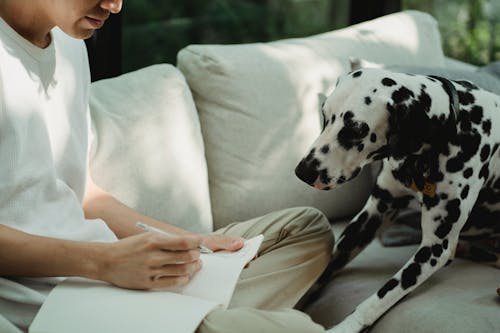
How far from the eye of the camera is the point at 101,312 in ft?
4.32

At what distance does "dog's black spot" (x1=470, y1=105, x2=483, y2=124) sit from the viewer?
70.1 inches

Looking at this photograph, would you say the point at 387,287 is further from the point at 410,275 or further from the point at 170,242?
the point at 170,242

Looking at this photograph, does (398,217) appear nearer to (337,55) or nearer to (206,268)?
(337,55)

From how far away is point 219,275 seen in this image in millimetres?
1493

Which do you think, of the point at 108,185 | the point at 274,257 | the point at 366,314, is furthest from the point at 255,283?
the point at 108,185

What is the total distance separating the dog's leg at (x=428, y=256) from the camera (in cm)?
177

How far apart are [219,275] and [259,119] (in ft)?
2.68

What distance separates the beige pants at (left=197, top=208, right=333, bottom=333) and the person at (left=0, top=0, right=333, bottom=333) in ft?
0.16

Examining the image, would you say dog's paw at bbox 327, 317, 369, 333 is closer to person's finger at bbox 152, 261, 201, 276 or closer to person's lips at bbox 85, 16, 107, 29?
person's finger at bbox 152, 261, 201, 276

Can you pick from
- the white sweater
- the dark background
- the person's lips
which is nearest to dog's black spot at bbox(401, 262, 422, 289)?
the white sweater

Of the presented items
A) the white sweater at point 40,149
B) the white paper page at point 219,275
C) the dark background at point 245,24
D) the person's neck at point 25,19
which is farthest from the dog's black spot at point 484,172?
the dark background at point 245,24

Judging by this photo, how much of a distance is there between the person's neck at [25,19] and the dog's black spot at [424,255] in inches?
38.8

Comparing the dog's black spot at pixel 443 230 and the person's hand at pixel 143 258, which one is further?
the dog's black spot at pixel 443 230

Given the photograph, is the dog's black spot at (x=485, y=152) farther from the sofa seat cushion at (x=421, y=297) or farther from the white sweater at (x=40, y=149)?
the white sweater at (x=40, y=149)
